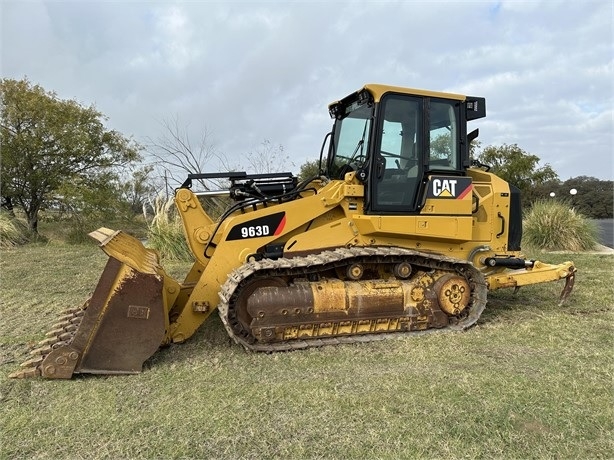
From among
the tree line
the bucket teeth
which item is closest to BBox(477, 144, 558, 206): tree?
the tree line

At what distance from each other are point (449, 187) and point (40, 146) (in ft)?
53.0

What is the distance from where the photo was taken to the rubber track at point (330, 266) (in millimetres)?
4500

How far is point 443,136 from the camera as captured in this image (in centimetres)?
542

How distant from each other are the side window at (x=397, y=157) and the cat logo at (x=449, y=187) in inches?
7.7

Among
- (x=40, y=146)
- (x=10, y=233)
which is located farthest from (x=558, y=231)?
(x=40, y=146)

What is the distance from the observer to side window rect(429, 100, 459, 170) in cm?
533

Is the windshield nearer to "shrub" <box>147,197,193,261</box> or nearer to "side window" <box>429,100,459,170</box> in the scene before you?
"side window" <box>429,100,459,170</box>

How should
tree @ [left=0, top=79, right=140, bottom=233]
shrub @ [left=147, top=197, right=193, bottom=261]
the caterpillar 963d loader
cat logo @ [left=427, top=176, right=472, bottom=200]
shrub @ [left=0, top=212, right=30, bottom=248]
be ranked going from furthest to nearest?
tree @ [left=0, top=79, right=140, bottom=233] < shrub @ [left=0, top=212, right=30, bottom=248] < shrub @ [left=147, top=197, right=193, bottom=261] < cat logo @ [left=427, top=176, right=472, bottom=200] < the caterpillar 963d loader

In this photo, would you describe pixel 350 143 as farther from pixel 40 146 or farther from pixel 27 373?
pixel 40 146

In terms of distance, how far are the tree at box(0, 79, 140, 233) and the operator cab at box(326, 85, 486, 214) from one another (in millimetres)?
14622

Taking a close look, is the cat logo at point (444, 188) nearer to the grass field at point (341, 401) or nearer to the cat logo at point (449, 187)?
the cat logo at point (449, 187)

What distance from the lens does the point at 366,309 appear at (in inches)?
191

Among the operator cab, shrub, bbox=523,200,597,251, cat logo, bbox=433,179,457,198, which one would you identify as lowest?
shrub, bbox=523,200,597,251

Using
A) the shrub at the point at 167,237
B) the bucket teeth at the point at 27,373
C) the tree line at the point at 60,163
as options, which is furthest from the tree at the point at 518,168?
the bucket teeth at the point at 27,373
